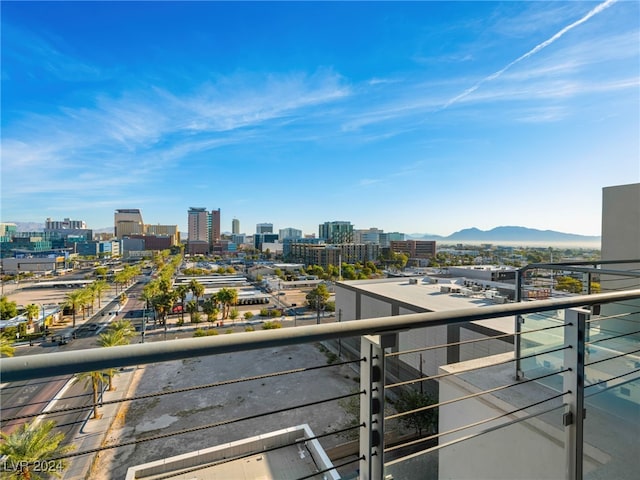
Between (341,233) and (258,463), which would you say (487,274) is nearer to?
(258,463)

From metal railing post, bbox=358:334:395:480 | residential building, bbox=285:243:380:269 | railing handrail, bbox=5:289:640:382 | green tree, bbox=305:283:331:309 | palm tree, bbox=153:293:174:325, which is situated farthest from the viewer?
residential building, bbox=285:243:380:269

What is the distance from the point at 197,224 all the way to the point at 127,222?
22044mm

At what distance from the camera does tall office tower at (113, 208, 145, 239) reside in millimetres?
100062

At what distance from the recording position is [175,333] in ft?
66.7

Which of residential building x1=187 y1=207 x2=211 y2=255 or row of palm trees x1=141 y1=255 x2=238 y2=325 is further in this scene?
residential building x1=187 y1=207 x2=211 y2=255

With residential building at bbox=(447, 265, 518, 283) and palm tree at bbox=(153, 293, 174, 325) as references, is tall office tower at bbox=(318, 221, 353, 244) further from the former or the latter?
palm tree at bbox=(153, 293, 174, 325)

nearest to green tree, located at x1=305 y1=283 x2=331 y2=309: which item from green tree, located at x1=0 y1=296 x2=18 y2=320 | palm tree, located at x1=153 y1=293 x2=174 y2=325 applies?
palm tree, located at x1=153 y1=293 x2=174 y2=325

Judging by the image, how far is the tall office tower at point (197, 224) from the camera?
98938 mm

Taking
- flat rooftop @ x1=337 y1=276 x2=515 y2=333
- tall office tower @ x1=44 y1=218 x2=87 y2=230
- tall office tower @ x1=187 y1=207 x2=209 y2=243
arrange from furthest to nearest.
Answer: tall office tower @ x1=44 y1=218 x2=87 y2=230 → tall office tower @ x1=187 y1=207 x2=209 y2=243 → flat rooftop @ x1=337 y1=276 x2=515 y2=333

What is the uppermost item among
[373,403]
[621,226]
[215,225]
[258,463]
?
[215,225]

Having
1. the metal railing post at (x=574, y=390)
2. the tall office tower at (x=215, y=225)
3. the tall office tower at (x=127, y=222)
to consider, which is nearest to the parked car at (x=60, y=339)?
the metal railing post at (x=574, y=390)

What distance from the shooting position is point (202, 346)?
77 cm

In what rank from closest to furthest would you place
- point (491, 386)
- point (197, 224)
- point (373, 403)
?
point (373, 403) → point (491, 386) → point (197, 224)

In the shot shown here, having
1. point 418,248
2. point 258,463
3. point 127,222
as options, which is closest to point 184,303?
point 258,463
